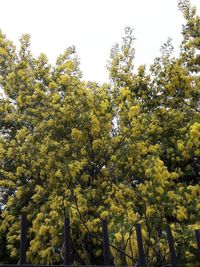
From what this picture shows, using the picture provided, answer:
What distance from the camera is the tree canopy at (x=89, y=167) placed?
5.15m

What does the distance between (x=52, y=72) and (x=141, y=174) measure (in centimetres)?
336

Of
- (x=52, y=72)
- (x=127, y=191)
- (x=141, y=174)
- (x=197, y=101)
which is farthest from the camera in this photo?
(x=197, y=101)

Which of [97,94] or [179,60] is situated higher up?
[179,60]

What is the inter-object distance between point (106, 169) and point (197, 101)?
3.61m

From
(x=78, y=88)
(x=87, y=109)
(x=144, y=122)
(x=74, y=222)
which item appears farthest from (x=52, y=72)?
(x=74, y=222)

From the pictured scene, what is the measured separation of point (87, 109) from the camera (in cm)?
597

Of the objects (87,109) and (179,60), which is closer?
(87,109)

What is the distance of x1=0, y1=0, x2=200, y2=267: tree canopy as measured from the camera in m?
5.15

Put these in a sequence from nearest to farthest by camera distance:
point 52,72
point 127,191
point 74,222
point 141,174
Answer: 1. point 74,222
2. point 127,191
3. point 141,174
4. point 52,72

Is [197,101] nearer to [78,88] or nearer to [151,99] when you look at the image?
[151,99]

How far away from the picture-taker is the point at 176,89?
827cm

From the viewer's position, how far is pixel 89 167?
579 cm

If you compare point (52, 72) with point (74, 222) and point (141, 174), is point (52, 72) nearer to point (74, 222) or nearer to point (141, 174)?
point (141, 174)

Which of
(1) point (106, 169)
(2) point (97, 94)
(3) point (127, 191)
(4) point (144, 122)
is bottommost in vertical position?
(3) point (127, 191)
